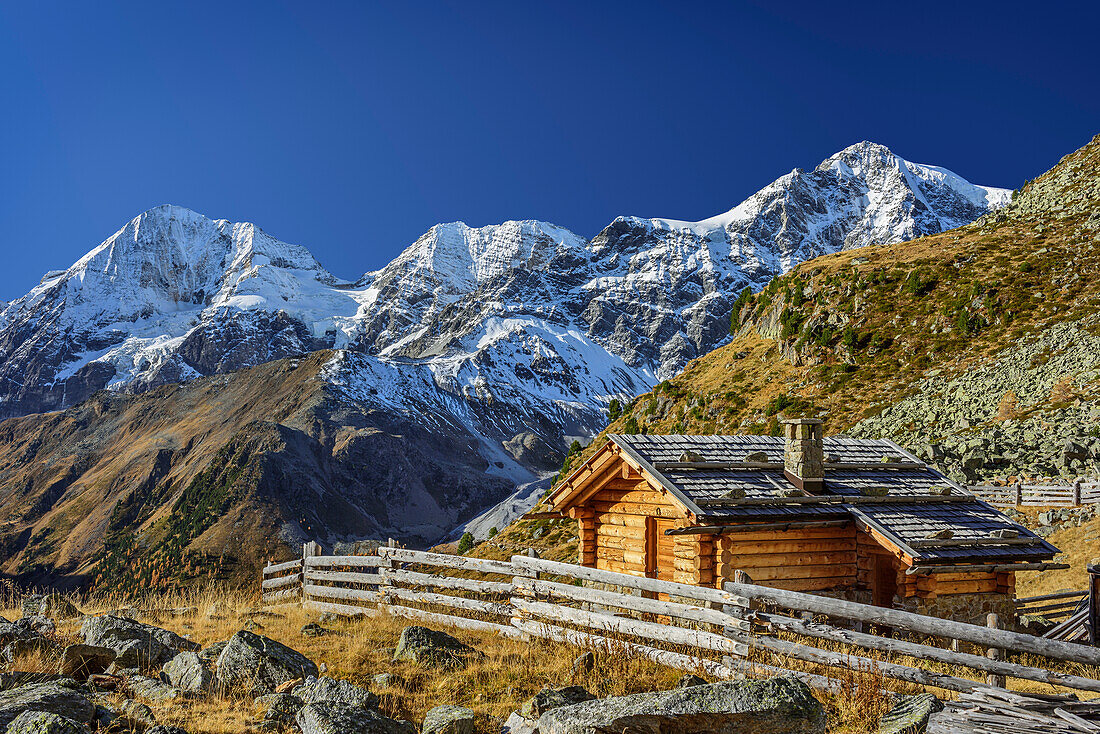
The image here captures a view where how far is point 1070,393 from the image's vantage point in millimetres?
34812

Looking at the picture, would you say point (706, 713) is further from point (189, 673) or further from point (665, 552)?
point (665, 552)

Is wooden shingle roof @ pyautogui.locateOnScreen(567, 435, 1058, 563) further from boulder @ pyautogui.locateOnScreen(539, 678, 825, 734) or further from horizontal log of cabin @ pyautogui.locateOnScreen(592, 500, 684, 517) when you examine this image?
boulder @ pyautogui.locateOnScreen(539, 678, 825, 734)

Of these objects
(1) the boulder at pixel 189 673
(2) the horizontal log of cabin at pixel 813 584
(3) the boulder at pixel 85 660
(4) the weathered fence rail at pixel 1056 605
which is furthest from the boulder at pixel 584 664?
(4) the weathered fence rail at pixel 1056 605

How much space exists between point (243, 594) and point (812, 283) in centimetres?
5315

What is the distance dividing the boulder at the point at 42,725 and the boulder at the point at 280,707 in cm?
176

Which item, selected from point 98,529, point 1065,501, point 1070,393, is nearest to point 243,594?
point 1065,501

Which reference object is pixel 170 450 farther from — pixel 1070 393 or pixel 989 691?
pixel 989 691

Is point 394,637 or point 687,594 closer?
point 687,594

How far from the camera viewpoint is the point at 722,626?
383 inches

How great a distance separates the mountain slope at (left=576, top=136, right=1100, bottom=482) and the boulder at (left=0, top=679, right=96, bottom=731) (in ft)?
110

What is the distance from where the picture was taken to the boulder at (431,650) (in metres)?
10.1

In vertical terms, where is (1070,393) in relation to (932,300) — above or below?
below

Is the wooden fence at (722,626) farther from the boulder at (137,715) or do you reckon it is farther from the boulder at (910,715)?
the boulder at (137,715)

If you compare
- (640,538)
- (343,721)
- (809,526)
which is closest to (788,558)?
(809,526)
